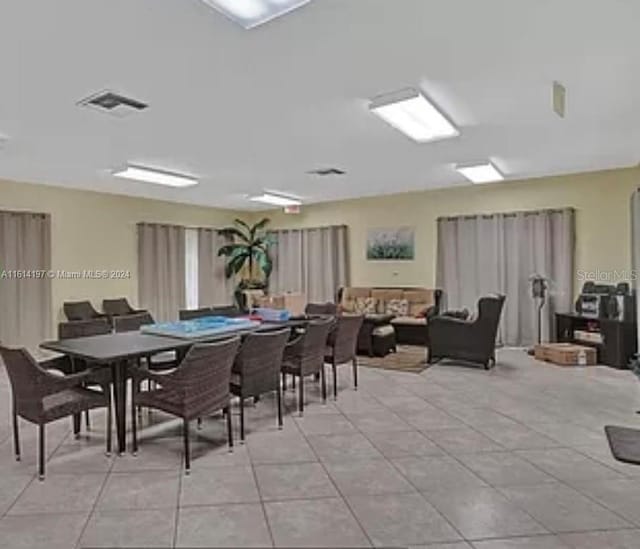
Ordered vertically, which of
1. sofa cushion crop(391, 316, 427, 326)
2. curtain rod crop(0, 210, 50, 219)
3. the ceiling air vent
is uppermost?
the ceiling air vent

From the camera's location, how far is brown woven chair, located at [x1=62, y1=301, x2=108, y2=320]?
699 cm

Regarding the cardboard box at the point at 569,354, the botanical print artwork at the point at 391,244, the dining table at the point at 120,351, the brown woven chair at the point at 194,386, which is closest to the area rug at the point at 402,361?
the cardboard box at the point at 569,354

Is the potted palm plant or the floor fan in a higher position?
the potted palm plant

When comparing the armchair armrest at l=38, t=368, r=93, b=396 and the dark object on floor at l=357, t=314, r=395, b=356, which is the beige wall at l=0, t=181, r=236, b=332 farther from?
the armchair armrest at l=38, t=368, r=93, b=396

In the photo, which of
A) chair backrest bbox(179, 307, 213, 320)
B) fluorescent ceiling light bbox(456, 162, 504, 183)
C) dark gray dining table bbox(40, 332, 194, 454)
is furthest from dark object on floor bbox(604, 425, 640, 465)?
chair backrest bbox(179, 307, 213, 320)

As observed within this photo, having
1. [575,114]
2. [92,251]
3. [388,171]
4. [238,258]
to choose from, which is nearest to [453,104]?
[575,114]

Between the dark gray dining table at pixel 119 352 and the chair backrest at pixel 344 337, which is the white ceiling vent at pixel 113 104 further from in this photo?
the chair backrest at pixel 344 337

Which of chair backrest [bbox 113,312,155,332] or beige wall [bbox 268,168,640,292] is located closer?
chair backrest [bbox 113,312,155,332]

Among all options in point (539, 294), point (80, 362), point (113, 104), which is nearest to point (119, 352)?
point (80, 362)

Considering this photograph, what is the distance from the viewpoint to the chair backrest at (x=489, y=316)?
5.89 meters

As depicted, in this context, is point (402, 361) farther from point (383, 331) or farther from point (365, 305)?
point (365, 305)

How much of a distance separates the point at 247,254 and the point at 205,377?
6615 millimetres

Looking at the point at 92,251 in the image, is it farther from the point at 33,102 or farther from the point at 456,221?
the point at 456,221

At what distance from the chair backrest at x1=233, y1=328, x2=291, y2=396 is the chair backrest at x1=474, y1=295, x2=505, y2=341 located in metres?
3.03
